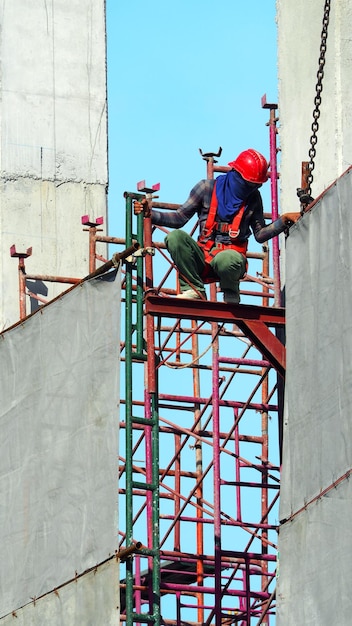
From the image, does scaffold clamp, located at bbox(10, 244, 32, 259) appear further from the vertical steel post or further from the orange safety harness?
the orange safety harness

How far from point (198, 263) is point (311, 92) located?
6.46ft

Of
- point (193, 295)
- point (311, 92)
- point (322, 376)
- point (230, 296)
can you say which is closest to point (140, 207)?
point (193, 295)

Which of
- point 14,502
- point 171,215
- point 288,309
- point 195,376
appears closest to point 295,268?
point 288,309

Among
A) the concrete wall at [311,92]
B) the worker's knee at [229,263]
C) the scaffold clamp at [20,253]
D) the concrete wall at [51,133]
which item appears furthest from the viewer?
the concrete wall at [51,133]

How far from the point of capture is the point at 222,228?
75.7 ft

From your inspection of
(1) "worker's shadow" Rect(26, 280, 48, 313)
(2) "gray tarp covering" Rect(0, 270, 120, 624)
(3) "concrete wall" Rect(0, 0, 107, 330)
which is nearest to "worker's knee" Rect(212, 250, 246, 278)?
→ (2) "gray tarp covering" Rect(0, 270, 120, 624)

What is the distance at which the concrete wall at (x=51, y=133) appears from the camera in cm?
2845

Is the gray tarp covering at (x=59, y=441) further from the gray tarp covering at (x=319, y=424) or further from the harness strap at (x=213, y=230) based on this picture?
the gray tarp covering at (x=319, y=424)

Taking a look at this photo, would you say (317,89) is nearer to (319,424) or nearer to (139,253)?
(139,253)

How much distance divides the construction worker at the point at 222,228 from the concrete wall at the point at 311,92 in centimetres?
59

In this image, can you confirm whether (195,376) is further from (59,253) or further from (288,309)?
(288,309)

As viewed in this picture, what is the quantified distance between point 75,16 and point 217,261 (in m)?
7.27

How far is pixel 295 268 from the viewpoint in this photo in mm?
21859

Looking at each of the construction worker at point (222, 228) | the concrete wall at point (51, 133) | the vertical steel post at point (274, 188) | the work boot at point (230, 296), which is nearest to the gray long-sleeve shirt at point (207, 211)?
the construction worker at point (222, 228)
